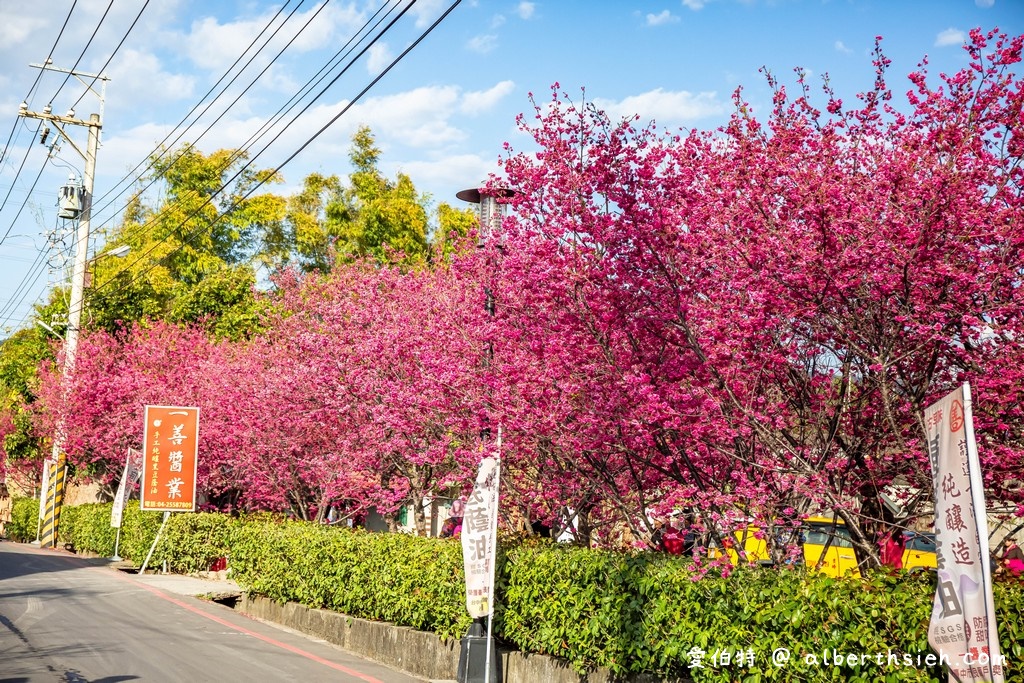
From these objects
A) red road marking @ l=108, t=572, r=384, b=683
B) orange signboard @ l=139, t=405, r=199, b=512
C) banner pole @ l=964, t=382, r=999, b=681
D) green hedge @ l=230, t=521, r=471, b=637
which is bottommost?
red road marking @ l=108, t=572, r=384, b=683

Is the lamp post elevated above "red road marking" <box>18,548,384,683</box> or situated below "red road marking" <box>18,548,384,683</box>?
above

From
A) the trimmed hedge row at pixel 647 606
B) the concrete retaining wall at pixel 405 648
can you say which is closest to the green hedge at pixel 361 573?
the trimmed hedge row at pixel 647 606

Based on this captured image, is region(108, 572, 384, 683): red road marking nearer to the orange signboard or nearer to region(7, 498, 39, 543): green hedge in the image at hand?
the orange signboard

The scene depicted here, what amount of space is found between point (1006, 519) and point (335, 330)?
1220 centimetres

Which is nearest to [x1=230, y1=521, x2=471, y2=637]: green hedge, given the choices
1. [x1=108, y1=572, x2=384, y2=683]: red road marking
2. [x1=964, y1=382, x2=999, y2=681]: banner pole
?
[x1=108, y1=572, x2=384, y2=683]: red road marking

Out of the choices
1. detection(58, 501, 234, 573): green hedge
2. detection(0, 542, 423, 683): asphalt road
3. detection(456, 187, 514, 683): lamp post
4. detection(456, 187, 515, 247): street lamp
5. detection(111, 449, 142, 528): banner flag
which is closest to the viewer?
detection(456, 187, 514, 683): lamp post

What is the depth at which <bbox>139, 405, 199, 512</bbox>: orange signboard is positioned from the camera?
23.3 m

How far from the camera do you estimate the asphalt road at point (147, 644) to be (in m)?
10.9

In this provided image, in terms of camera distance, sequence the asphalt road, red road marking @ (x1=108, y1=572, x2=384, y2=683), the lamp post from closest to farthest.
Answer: the lamp post → the asphalt road → red road marking @ (x1=108, y1=572, x2=384, y2=683)

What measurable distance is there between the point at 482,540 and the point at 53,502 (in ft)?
92.7

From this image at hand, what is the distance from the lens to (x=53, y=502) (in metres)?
34.0

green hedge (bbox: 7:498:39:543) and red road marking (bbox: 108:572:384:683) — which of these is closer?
red road marking (bbox: 108:572:384:683)

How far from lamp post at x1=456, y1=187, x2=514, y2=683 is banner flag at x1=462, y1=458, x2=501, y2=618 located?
1 centimetres

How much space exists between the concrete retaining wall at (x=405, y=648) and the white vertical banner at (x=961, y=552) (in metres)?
3.53
